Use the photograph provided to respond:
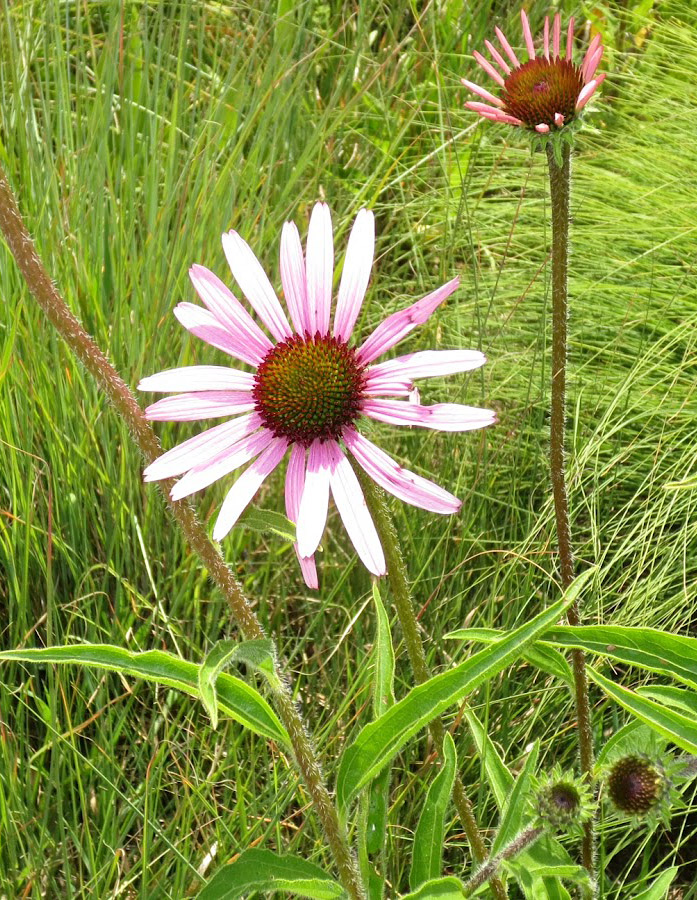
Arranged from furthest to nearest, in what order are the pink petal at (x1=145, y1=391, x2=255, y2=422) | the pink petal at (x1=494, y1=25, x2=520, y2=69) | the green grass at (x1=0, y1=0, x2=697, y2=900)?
the green grass at (x1=0, y1=0, x2=697, y2=900) < the pink petal at (x1=494, y1=25, x2=520, y2=69) < the pink petal at (x1=145, y1=391, x2=255, y2=422)

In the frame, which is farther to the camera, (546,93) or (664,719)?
(546,93)

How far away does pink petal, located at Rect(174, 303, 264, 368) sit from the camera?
1.07 meters

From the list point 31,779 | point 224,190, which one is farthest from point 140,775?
point 224,190

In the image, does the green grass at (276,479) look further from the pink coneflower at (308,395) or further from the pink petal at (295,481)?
the pink petal at (295,481)

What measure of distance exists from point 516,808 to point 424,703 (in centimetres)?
23

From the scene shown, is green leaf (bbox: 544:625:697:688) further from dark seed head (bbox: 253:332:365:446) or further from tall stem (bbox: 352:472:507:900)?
dark seed head (bbox: 253:332:365:446)

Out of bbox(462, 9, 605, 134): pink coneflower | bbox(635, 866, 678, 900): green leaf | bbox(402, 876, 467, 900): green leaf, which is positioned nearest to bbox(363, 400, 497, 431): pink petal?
bbox(462, 9, 605, 134): pink coneflower

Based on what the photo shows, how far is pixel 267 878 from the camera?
991mm

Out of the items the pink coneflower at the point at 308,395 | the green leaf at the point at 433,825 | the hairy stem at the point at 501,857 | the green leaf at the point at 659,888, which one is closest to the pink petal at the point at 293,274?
the pink coneflower at the point at 308,395

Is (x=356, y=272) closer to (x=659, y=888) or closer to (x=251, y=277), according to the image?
(x=251, y=277)

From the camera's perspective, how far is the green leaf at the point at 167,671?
3.06ft

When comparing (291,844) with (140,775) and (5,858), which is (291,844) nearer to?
(140,775)

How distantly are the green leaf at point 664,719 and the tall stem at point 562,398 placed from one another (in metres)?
0.19

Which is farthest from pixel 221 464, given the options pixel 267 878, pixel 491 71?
pixel 491 71
